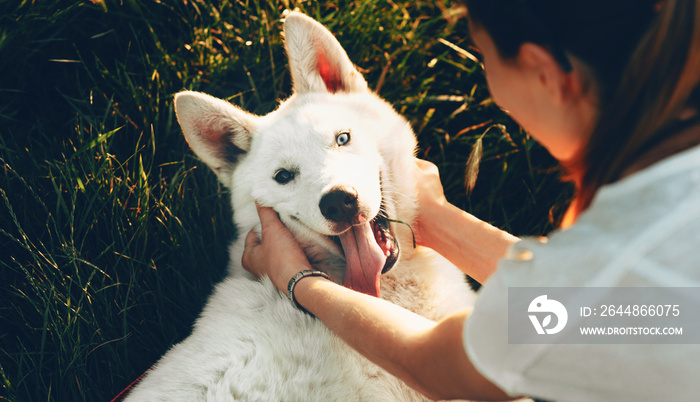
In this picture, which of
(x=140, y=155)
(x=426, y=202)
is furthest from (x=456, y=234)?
(x=140, y=155)

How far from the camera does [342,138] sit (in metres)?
2.21

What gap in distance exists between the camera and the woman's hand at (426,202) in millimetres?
2453

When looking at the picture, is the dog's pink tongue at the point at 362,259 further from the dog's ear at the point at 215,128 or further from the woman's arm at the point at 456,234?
the dog's ear at the point at 215,128

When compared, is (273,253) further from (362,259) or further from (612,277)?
(612,277)

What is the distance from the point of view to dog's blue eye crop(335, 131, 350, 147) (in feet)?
7.21

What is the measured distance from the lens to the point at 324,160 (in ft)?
6.94

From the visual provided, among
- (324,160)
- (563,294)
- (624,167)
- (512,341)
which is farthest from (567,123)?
(324,160)

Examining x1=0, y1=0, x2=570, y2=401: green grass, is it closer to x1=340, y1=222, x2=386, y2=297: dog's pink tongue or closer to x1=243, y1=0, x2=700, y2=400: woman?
x1=340, y1=222, x2=386, y2=297: dog's pink tongue

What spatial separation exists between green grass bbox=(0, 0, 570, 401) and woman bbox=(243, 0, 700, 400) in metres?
1.47

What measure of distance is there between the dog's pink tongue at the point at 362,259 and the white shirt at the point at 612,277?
867 millimetres

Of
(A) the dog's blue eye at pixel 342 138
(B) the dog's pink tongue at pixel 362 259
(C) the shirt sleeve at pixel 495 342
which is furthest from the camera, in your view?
(A) the dog's blue eye at pixel 342 138

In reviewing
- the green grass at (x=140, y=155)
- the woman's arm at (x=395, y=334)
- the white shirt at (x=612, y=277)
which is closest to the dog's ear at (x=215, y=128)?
the green grass at (x=140, y=155)

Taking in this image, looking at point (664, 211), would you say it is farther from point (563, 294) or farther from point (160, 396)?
point (160, 396)

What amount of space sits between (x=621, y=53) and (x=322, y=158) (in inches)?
50.9
